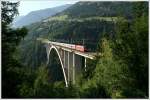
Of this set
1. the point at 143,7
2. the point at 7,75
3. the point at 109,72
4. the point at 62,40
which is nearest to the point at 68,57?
the point at 62,40

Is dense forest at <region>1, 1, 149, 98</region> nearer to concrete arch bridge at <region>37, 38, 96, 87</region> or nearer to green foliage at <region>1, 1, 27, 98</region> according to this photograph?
green foliage at <region>1, 1, 27, 98</region>

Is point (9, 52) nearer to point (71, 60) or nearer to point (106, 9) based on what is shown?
point (71, 60)

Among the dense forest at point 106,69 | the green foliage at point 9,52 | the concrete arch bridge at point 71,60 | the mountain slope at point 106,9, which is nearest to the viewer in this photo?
the green foliage at point 9,52

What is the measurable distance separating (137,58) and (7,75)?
7.35ft

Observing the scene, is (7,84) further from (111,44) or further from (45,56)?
(45,56)

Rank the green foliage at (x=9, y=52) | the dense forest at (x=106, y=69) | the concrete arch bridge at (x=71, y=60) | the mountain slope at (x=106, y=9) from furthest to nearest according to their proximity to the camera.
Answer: the concrete arch bridge at (x=71, y=60) < the mountain slope at (x=106, y=9) < the dense forest at (x=106, y=69) < the green foliage at (x=9, y=52)

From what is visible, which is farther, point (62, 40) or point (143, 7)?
point (62, 40)

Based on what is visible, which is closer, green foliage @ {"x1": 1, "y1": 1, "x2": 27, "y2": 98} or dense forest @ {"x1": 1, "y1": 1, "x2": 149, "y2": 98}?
green foliage @ {"x1": 1, "y1": 1, "x2": 27, "y2": 98}

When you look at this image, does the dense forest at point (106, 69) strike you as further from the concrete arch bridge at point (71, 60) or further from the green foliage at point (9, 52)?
the concrete arch bridge at point (71, 60)

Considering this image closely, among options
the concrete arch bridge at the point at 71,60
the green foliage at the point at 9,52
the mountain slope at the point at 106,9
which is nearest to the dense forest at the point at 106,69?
the green foliage at the point at 9,52

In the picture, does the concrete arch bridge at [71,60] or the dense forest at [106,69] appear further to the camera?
the concrete arch bridge at [71,60]

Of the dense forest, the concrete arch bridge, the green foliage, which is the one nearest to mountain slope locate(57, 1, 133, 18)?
the dense forest

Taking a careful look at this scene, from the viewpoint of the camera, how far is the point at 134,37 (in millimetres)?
6000

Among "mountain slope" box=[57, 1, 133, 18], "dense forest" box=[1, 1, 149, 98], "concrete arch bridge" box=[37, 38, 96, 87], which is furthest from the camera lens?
"concrete arch bridge" box=[37, 38, 96, 87]
